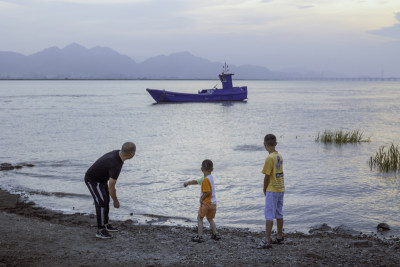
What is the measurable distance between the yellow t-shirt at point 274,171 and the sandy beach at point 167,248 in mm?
1021

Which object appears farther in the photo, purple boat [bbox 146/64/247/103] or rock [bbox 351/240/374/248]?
purple boat [bbox 146/64/247/103]

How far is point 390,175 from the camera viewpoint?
15.1 metres

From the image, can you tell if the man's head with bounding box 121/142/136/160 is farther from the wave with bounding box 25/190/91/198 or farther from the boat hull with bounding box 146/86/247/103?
the boat hull with bounding box 146/86/247/103

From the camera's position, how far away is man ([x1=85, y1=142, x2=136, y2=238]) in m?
6.54

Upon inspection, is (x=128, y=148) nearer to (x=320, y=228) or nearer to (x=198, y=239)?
(x=198, y=239)

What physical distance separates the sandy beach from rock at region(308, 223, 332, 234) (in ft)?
1.91

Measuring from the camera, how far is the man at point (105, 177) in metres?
6.54

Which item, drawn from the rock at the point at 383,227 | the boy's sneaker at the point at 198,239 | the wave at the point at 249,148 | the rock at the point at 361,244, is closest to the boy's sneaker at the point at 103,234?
the boy's sneaker at the point at 198,239

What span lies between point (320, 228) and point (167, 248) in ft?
13.2

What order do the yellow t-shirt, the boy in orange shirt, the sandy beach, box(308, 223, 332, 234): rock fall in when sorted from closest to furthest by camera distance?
the sandy beach
the yellow t-shirt
the boy in orange shirt
box(308, 223, 332, 234): rock

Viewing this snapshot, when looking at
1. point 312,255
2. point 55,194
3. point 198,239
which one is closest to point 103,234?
point 198,239

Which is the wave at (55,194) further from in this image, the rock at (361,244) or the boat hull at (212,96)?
the boat hull at (212,96)

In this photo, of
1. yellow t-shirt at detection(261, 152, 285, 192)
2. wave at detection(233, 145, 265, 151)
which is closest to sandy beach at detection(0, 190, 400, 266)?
yellow t-shirt at detection(261, 152, 285, 192)

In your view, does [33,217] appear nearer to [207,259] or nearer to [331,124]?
[207,259]
